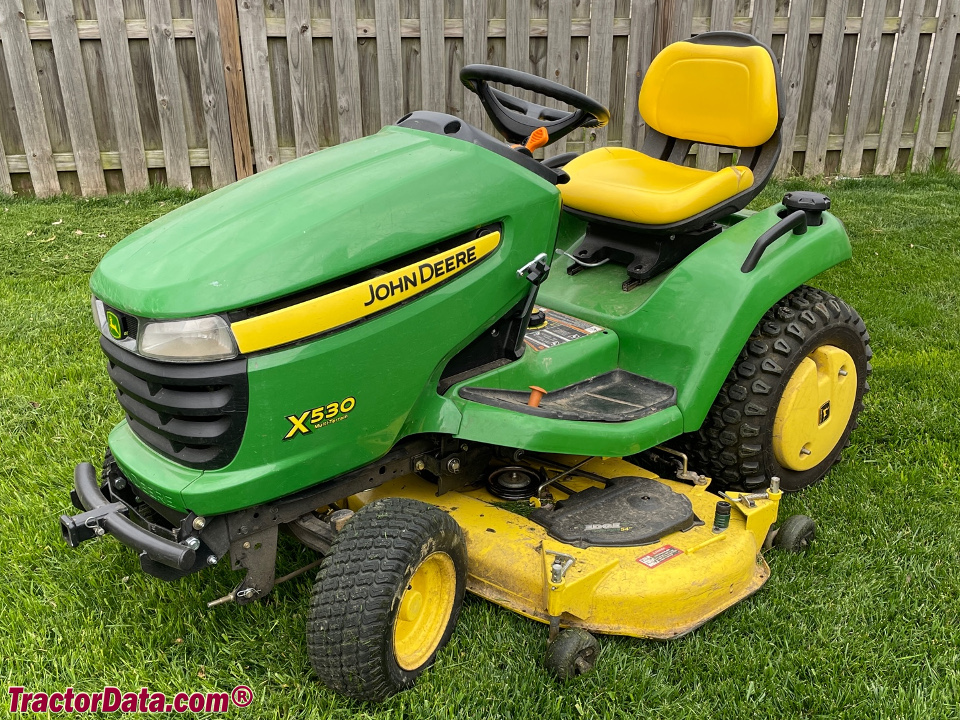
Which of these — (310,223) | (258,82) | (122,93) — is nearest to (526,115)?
(310,223)

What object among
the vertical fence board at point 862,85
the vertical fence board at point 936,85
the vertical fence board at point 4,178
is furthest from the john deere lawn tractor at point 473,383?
the vertical fence board at point 4,178

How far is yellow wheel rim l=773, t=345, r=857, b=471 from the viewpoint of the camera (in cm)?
290

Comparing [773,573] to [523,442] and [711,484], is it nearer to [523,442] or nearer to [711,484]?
[711,484]

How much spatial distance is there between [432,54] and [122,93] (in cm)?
207

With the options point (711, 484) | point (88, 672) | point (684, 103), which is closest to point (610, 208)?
point (684, 103)

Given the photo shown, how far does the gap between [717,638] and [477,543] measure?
0.69 metres

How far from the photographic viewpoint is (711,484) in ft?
9.88

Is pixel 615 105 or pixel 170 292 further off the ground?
pixel 170 292

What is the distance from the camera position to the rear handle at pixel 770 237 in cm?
278

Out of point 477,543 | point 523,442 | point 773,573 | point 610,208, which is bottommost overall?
point 773,573

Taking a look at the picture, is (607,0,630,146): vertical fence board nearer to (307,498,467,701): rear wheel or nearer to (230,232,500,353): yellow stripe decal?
(230,232,500,353): yellow stripe decal

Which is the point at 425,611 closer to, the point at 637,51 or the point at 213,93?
the point at 213,93

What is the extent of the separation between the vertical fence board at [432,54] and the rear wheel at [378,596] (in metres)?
4.32

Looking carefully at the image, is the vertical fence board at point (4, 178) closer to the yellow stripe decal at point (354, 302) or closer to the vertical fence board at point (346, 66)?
the vertical fence board at point (346, 66)
